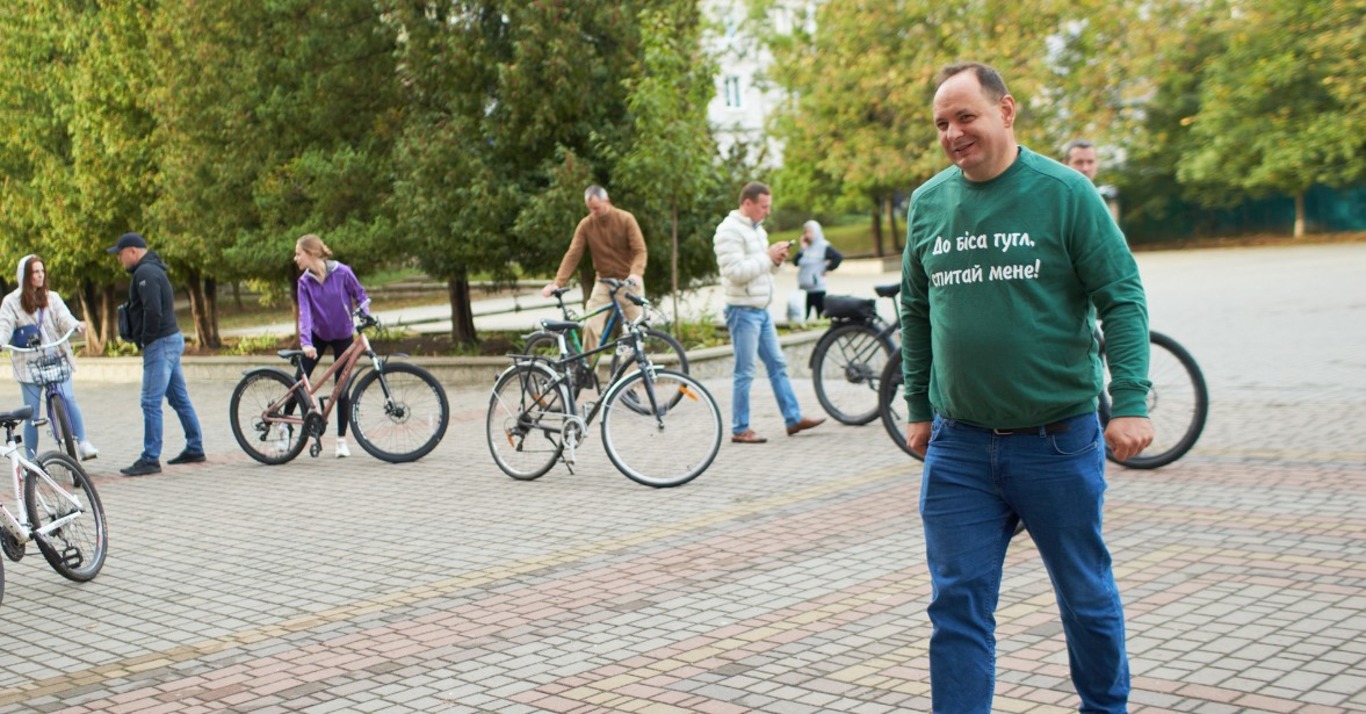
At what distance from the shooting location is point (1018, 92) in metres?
41.1

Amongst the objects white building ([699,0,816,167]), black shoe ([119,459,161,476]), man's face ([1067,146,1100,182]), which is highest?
white building ([699,0,816,167])

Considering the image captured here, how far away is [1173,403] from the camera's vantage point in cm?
877

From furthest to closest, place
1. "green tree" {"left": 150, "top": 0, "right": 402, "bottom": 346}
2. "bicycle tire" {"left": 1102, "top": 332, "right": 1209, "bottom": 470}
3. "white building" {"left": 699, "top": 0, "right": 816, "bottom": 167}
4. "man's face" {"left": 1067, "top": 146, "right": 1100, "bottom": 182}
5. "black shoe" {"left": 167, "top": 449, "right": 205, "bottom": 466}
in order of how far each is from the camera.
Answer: "white building" {"left": 699, "top": 0, "right": 816, "bottom": 167}, "green tree" {"left": 150, "top": 0, "right": 402, "bottom": 346}, "black shoe" {"left": 167, "top": 449, "right": 205, "bottom": 466}, "man's face" {"left": 1067, "top": 146, "right": 1100, "bottom": 182}, "bicycle tire" {"left": 1102, "top": 332, "right": 1209, "bottom": 470}

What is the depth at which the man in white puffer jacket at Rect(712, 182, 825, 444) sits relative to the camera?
1079 centimetres

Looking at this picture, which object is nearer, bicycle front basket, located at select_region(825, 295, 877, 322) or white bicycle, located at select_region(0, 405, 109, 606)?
white bicycle, located at select_region(0, 405, 109, 606)

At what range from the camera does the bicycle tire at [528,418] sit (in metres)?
9.73

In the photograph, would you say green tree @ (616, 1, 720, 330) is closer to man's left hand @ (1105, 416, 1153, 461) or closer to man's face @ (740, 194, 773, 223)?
man's face @ (740, 194, 773, 223)

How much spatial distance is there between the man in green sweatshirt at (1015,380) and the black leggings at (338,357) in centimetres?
819

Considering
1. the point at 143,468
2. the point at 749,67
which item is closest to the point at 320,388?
the point at 143,468

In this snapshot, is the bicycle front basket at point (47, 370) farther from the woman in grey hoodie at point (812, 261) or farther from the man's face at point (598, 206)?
the woman in grey hoodie at point (812, 261)

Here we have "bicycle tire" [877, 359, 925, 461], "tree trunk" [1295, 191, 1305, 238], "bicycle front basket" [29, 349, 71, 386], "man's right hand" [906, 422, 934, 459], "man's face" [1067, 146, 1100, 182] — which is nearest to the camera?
"man's right hand" [906, 422, 934, 459]

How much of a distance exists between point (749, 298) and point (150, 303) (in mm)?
4446

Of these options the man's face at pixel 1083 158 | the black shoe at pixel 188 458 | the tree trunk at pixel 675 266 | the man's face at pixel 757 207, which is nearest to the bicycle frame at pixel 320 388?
the black shoe at pixel 188 458

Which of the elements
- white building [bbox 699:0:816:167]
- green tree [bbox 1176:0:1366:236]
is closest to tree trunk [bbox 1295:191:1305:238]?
green tree [bbox 1176:0:1366:236]
